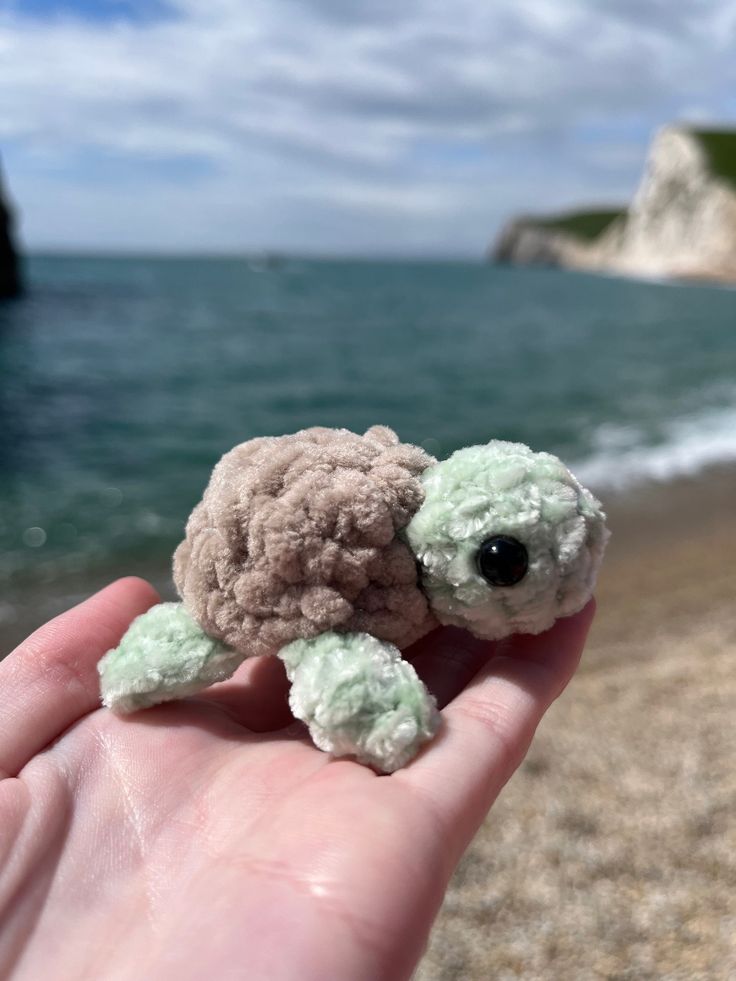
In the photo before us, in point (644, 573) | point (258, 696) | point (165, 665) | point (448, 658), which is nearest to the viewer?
point (165, 665)

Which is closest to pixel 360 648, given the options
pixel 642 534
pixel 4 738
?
pixel 4 738

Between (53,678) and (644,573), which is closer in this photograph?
(53,678)

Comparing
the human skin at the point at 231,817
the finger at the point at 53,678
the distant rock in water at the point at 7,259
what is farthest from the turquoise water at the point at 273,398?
the distant rock in water at the point at 7,259

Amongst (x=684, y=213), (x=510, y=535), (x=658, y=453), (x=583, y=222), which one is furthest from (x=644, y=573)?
(x=583, y=222)

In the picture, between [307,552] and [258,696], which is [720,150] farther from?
[307,552]

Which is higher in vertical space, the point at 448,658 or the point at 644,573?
the point at 448,658

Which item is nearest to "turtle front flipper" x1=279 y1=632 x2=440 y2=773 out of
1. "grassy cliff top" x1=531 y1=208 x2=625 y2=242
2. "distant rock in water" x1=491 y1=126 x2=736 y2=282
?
"distant rock in water" x1=491 y1=126 x2=736 y2=282

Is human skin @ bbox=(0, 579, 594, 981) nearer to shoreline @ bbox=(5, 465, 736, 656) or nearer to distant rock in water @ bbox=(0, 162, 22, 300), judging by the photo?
shoreline @ bbox=(5, 465, 736, 656)
